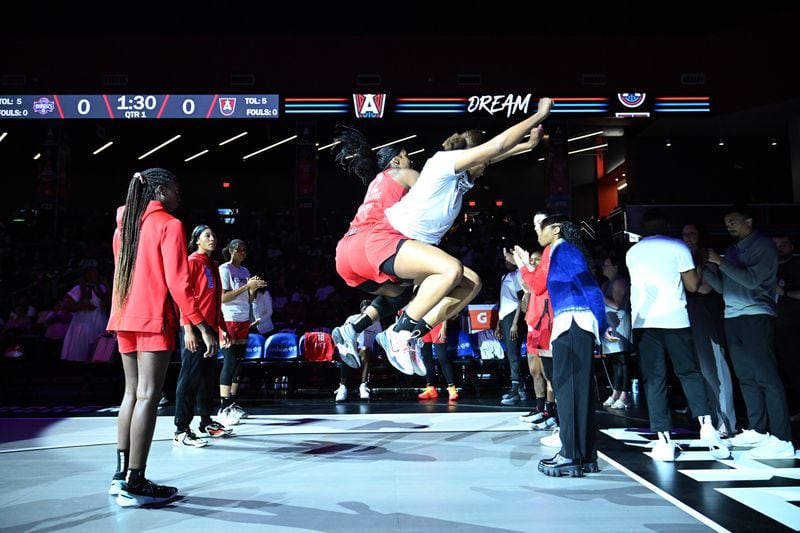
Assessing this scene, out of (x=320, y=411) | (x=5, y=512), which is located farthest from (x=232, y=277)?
(x=5, y=512)

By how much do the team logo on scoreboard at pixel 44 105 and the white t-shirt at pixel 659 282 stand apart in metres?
13.3

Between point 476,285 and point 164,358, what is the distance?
188cm

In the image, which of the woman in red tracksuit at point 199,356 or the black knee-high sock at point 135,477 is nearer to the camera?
the black knee-high sock at point 135,477

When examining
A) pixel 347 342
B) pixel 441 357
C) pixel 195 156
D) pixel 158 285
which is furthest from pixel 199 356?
pixel 195 156

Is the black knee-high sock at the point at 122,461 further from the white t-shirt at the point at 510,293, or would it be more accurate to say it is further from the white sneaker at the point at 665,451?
the white t-shirt at the point at 510,293

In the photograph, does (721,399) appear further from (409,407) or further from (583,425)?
(409,407)

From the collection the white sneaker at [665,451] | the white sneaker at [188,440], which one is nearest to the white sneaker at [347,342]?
the white sneaker at [188,440]

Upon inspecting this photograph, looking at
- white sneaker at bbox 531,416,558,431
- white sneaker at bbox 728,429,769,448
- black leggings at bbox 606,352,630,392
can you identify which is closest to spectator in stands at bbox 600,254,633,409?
black leggings at bbox 606,352,630,392

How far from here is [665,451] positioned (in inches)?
166

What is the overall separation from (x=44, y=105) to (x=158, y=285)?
12.4 metres

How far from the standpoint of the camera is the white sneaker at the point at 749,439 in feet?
14.9

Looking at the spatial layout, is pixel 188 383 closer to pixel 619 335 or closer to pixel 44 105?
pixel 619 335

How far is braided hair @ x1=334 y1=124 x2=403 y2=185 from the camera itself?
12.8 feet

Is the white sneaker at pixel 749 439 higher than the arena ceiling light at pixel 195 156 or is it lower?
lower
